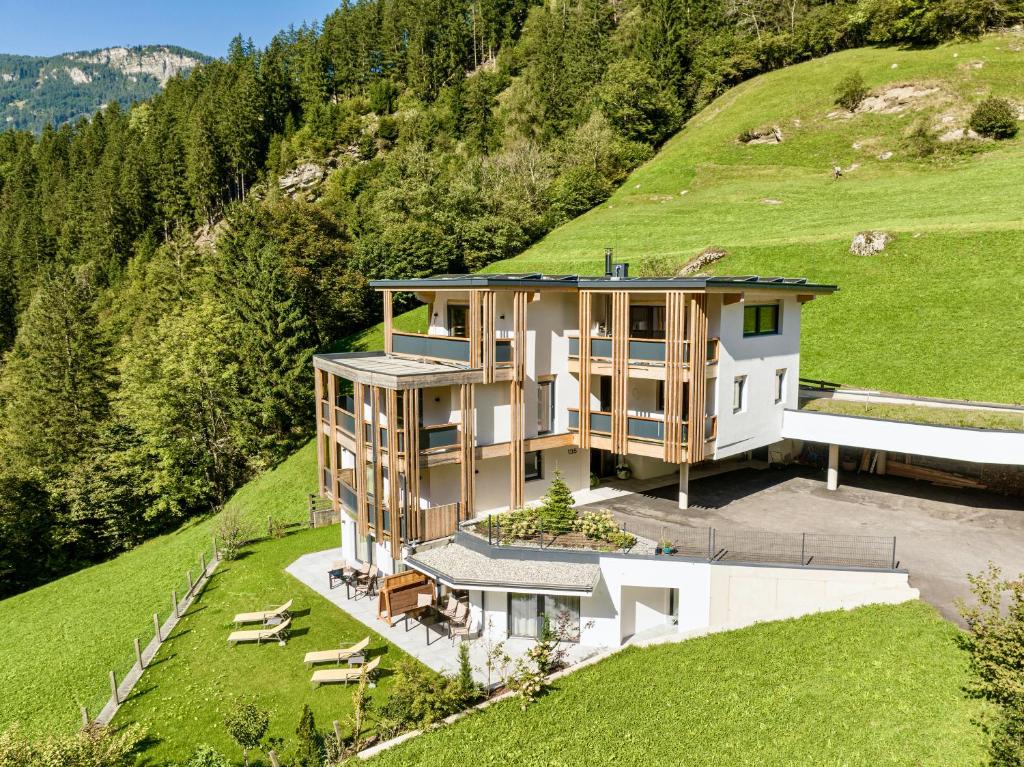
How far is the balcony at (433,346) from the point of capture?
2203 cm

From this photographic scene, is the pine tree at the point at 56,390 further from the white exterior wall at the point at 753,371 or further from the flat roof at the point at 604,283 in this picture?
the white exterior wall at the point at 753,371

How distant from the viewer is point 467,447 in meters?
20.3

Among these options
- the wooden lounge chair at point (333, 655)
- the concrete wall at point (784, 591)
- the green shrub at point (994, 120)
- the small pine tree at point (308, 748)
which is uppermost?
the green shrub at point (994, 120)

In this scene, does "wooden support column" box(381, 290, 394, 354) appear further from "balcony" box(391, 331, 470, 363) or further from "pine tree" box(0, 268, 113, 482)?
"pine tree" box(0, 268, 113, 482)

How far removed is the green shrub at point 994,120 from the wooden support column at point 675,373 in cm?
5909

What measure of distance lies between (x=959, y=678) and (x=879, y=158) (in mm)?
63240

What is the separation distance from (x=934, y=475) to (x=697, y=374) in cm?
1315

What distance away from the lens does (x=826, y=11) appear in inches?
3487

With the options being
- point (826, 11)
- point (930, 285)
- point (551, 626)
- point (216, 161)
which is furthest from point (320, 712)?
point (826, 11)

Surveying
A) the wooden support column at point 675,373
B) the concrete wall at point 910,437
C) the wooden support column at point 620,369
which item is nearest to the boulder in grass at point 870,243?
the concrete wall at point 910,437

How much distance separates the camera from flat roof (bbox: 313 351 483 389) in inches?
744

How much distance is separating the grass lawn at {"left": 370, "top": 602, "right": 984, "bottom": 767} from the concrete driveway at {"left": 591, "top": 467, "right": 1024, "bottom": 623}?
275 centimetres

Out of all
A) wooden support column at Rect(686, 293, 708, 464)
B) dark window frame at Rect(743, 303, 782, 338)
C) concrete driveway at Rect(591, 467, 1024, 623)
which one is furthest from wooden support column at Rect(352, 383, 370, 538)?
dark window frame at Rect(743, 303, 782, 338)

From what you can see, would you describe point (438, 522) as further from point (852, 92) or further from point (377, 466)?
point (852, 92)
